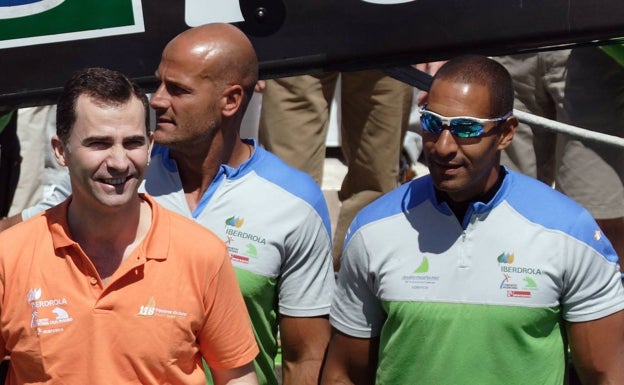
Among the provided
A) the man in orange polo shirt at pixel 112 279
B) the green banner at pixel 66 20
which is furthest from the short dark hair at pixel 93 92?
the green banner at pixel 66 20

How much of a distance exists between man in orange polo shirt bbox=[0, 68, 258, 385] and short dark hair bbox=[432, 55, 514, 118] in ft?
3.25

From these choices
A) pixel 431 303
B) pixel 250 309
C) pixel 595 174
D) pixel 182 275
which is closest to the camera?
pixel 182 275

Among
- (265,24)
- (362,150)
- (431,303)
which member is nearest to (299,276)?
(431,303)

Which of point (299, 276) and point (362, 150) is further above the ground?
point (299, 276)

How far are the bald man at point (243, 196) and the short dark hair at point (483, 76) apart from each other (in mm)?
699

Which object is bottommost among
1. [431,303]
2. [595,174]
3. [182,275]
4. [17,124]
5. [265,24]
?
[17,124]

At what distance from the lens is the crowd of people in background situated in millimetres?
3668

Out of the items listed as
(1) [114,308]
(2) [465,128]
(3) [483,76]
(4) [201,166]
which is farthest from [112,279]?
(3) [483,76]

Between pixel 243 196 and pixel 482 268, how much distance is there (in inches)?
36.7

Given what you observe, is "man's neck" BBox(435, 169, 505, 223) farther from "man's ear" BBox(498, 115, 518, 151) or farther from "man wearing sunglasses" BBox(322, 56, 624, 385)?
"man's ear" BBox(498, 115, 518, 151)

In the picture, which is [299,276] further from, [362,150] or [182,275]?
[362,150]

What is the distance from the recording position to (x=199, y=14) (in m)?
4.43

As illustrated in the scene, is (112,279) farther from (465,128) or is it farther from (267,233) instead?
(465,128)

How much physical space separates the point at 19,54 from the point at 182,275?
119 cm
